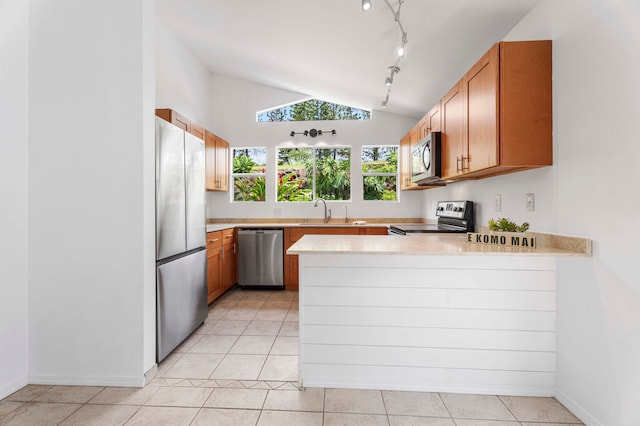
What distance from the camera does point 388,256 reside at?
1994 millimetres

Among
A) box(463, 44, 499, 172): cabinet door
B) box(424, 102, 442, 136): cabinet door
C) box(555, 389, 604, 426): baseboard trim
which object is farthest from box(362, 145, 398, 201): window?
box(555, 389, 604, 426): baseboard trim

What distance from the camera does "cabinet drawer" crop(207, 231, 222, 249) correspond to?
3640mm

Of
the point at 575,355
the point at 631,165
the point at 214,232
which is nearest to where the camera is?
the point at 631,165

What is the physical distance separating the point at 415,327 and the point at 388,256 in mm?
458

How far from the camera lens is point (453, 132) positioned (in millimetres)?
2594

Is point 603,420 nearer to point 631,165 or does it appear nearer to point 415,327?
point 415,327

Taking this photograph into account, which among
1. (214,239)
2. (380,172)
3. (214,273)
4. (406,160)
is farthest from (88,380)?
(380,172)

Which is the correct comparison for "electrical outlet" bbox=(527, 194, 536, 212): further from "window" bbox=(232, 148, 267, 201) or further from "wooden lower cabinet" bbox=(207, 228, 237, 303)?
"window" bbox=(232, 148, 267, 201)

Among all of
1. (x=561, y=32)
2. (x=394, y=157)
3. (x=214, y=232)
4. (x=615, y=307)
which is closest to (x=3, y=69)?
(x=214, y=232)

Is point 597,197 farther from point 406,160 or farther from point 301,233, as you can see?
point 301,233

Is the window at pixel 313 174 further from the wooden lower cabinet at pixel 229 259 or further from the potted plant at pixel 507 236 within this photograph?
the potted plant at pixel 507 236

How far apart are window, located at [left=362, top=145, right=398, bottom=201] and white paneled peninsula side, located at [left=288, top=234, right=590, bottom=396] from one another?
9.99 ft

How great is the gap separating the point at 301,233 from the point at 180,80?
97.8 inches

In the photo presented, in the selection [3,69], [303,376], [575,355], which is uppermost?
[3,69]
